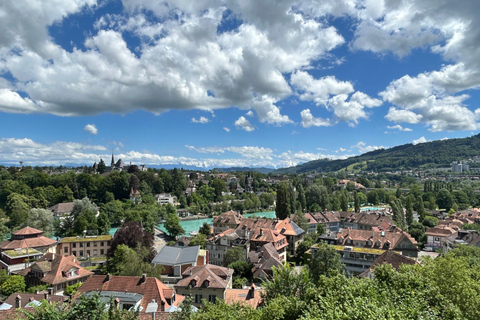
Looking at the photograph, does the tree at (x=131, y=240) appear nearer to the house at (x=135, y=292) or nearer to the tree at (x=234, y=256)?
the tree at (x=234, y=256)

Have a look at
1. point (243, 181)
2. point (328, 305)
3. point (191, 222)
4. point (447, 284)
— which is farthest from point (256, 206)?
point (328, 305)

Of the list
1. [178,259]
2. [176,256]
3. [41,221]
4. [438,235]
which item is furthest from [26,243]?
[438,235]

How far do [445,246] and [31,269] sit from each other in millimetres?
47465

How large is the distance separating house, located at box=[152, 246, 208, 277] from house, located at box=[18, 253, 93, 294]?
700cm

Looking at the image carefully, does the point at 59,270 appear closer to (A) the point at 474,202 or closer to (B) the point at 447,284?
(B) the point at 447,284

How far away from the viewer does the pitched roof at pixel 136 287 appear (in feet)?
63.1

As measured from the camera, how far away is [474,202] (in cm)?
8600

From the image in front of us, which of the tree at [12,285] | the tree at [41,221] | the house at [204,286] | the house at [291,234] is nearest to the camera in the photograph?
the house at [204,286]

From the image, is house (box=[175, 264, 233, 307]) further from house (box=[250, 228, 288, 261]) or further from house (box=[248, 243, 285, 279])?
house (box=[250, 228, 288, 261])

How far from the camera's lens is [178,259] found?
103 feet

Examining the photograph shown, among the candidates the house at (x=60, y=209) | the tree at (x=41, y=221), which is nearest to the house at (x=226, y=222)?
the tree at (x=41, y=221)

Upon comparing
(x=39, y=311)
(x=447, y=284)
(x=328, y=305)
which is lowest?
(x=447, y=284)

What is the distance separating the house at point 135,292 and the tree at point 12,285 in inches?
342

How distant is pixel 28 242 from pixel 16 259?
378 cm
